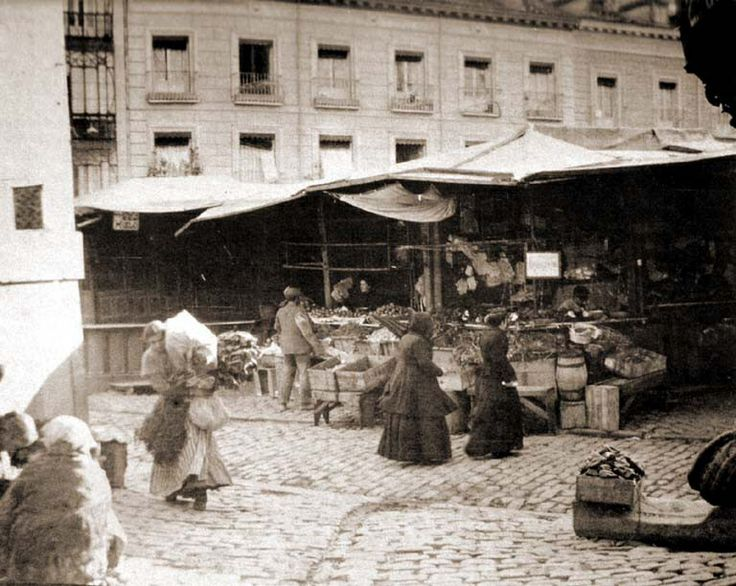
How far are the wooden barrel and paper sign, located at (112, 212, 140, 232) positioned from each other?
853 centimetres

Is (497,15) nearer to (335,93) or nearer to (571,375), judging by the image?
(335,93)

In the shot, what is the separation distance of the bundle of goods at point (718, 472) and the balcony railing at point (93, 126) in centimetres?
1648

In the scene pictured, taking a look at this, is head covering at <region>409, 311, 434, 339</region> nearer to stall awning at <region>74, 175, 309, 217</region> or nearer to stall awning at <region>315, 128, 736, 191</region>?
stall awning at <region>315, 128, 736, 191</region>

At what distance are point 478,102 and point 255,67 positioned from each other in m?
5.61

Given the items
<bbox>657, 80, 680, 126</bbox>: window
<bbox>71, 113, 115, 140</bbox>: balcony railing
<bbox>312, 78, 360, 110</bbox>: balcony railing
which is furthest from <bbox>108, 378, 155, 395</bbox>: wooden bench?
<bbox>657, 80, 680, 126</bbox>: window

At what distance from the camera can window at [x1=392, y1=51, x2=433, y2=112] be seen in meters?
20.7


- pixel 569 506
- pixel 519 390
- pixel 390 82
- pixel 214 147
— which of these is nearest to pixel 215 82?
pixel 214 147

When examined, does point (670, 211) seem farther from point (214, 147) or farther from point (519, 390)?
point (214, 147)

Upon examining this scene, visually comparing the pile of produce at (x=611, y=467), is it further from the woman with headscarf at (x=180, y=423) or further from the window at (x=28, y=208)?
the window at (x=28, y=208)

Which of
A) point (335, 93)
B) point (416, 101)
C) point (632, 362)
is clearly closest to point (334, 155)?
point (335, 93)

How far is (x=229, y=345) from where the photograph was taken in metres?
13.2

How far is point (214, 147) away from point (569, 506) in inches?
589

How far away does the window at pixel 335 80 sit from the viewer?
2000cm

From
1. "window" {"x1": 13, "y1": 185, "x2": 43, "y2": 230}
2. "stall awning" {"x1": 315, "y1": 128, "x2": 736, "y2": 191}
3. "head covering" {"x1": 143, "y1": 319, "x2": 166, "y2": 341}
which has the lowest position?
"head covering" {"x1": 143, "y1": 319, "x2": 166, "y2": 341}
